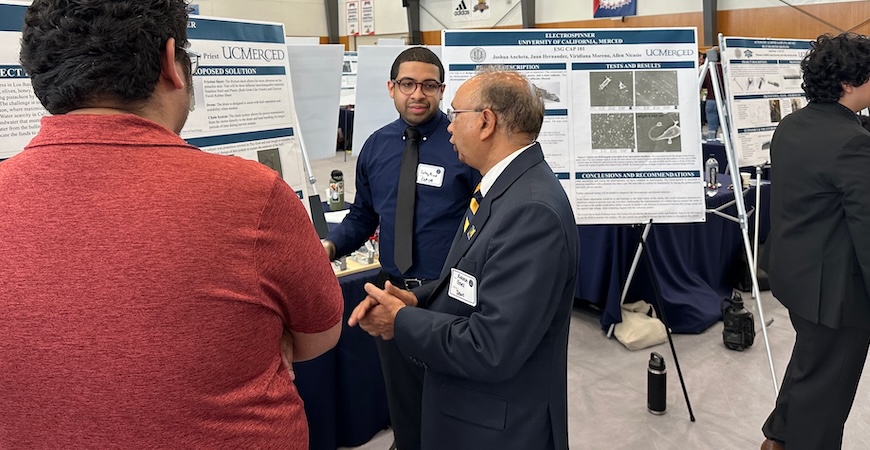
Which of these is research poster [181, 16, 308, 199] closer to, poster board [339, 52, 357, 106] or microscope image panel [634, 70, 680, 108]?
microscope image panel [634, 70, 680, 108]

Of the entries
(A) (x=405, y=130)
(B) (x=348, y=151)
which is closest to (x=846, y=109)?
(A) (x=405, y=130)

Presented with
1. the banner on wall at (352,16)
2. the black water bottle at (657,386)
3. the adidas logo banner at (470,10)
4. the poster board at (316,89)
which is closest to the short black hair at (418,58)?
the poster board at (316,89)

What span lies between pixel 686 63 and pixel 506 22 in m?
10.3

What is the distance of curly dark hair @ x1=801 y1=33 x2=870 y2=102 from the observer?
209 centimetres

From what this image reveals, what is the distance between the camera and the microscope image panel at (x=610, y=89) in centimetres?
263

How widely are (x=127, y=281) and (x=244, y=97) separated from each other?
4.51ft

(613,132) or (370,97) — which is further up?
(370,97)

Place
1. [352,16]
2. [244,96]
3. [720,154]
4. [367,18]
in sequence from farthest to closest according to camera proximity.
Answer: [352,16] < [367,18] < [720,154] < [244,96]

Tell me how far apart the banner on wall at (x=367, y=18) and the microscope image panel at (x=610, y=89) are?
44.7ft

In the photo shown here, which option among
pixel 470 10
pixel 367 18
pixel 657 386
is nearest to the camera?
pixel 657 386

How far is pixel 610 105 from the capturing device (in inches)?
104

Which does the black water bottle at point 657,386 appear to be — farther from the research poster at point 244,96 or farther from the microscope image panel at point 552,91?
the research poster at point 244,96

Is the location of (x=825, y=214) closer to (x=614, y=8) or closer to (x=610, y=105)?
(x=610, y=105)

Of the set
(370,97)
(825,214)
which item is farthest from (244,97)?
(370,97)
